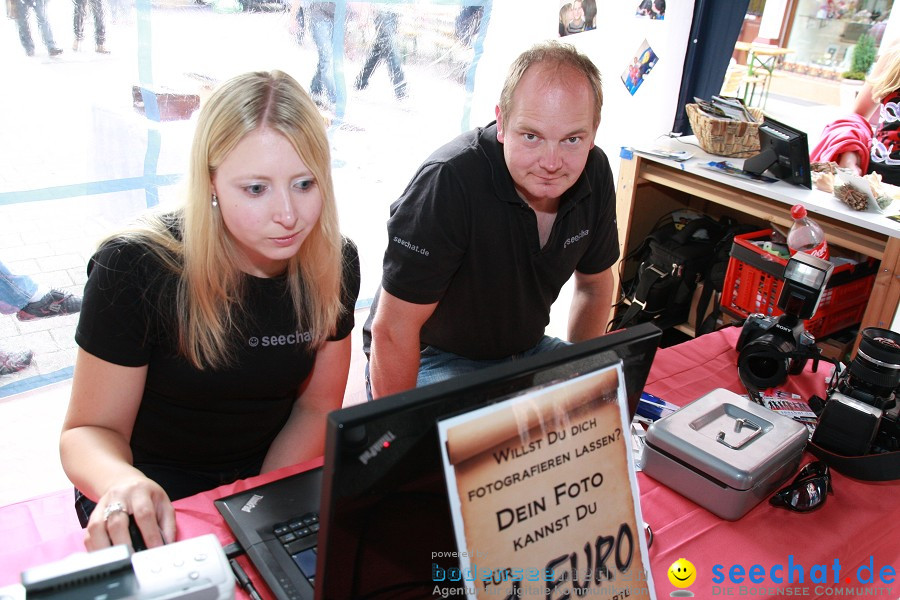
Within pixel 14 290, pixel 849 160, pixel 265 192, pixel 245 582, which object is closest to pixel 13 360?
pixel 14 290

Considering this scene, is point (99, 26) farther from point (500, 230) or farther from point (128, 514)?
point (128, 514)

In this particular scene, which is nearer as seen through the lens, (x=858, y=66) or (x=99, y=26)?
(x=99, y=26)

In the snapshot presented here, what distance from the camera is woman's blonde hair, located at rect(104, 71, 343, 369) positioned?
1.07 m

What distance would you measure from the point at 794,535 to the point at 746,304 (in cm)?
151

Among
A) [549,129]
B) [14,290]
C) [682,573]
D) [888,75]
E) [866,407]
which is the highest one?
[888,75]

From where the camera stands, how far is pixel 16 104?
193cm

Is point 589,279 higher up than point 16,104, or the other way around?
point 16,104

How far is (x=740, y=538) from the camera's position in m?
1.00

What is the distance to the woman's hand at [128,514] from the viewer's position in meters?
0.83

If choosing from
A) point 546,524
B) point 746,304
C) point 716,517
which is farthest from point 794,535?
point 746,304

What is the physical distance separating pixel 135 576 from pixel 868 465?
1087mm

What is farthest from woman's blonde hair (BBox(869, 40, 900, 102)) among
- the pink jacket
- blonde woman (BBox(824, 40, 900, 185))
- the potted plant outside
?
the potted plant outside

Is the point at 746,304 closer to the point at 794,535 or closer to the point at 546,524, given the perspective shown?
the point at 794,535

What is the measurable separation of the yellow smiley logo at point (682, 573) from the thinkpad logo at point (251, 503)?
0.56m
